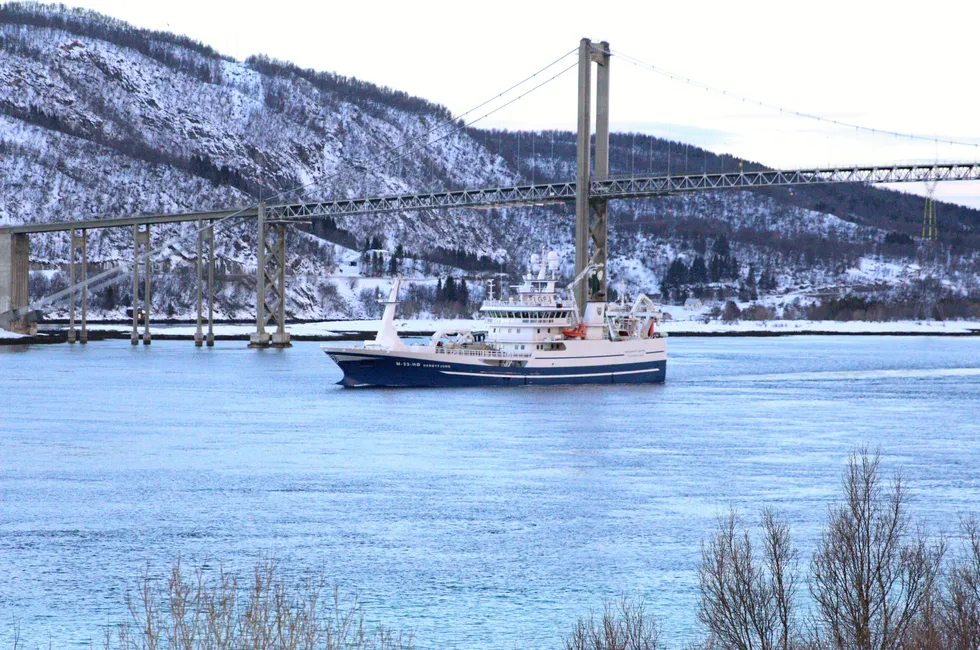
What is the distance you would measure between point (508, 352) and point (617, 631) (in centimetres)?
4258

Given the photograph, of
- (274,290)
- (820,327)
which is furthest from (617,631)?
(820,327)

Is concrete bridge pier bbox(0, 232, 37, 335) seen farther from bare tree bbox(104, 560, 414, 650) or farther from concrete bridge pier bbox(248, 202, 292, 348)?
bare tree bbox(104, 560, 414, 650)

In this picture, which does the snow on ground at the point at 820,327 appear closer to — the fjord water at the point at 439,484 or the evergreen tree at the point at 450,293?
the evergreen tree at the point at 450,293

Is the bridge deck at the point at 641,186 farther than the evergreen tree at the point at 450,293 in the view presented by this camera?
No

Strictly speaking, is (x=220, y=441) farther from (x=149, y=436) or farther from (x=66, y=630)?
(x=66, y=630)

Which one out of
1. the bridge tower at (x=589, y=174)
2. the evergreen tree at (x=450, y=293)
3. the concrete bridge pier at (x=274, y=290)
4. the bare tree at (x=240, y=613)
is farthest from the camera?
the evergreen tree at (x=450, y=293)

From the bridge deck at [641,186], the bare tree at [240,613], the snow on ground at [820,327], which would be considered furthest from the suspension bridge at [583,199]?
the snow on ground at [820,327]

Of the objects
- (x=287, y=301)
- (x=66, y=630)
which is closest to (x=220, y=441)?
(x=66, y=630)

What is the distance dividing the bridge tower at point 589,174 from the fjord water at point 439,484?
30.0ft

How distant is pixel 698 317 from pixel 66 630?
540 feet

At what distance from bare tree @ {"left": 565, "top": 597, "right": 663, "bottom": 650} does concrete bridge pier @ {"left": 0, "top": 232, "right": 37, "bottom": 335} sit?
9495cm

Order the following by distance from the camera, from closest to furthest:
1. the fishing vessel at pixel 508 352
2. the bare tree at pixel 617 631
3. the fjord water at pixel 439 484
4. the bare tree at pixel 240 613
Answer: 1. the bare tree at pixel 617 631
2. the bare tree at pixel 240 613
3. the fjord water at pixel 439 484
4. the fishing vessel at pixel 508 352

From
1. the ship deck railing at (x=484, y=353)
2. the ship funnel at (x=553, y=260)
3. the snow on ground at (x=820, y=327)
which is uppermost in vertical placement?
Answer: the ship funnel at (x=553, y=260)

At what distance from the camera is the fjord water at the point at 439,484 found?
19.2 meters
